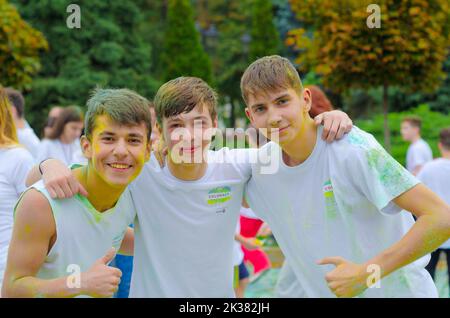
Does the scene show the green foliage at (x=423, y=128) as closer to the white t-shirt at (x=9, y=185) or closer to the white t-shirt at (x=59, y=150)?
the white t-shirt at (x=59, y=150)

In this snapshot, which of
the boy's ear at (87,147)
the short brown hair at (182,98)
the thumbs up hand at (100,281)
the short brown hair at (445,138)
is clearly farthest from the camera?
the short brown hair at (445,138)

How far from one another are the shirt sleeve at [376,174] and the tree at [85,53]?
17877mm

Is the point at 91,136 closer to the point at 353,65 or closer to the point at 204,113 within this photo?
the point at 204,113

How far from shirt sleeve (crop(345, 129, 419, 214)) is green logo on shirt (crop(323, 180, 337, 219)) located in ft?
0.43

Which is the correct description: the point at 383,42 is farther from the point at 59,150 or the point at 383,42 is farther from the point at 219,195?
the point at 219,195

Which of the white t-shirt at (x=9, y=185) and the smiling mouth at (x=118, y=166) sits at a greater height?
the smiling mouth at (x=118, y=166)

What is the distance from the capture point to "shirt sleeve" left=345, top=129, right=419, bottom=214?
3.04 m

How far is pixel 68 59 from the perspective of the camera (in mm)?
21188

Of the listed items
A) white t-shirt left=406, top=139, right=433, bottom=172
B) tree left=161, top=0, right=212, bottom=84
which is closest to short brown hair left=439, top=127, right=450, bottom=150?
white t-shirt left=406, top=139, right=433, bottom=172

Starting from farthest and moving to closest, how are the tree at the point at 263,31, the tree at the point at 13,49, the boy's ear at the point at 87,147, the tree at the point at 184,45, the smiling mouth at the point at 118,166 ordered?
the tree at the point at 263,31 → the tree at the point at 184,45 → the tree at the point at 13,49 → the boy's ear at the point at 87,147 → the smiling mouth at the point at 118,166

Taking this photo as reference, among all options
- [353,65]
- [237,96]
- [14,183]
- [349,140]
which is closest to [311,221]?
[349,140]

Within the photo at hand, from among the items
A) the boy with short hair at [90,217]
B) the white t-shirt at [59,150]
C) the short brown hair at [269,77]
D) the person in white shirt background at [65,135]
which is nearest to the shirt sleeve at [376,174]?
the short brown hair at [269,77]

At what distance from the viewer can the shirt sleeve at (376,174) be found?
9.98 feet
